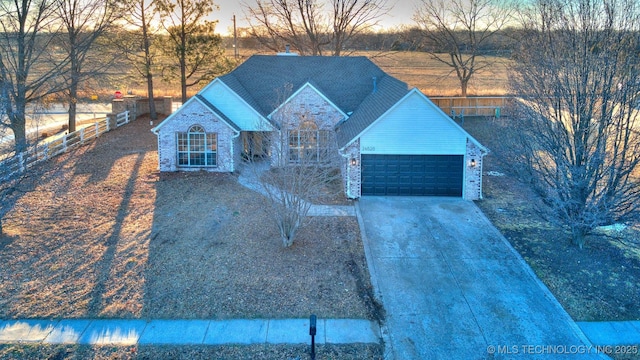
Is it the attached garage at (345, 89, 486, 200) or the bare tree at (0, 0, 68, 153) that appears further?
the bare tree at (0, 0, 68, 153)

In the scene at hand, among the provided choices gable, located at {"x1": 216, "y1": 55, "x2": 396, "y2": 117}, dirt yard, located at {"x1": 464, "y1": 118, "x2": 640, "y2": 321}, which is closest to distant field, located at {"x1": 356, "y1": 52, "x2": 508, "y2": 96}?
gable, located at {"x1": 216, "y1": 55, "x2": 396, "y2": 117}

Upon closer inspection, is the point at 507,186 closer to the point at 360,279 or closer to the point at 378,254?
the point at 378,254

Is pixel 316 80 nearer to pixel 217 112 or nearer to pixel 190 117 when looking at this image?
pixel 217 112

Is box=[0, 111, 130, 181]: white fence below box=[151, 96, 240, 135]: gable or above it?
below

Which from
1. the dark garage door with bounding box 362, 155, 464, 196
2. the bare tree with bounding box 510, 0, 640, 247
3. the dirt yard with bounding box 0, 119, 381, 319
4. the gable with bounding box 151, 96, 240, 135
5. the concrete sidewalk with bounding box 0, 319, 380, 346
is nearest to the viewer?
the concrete sidewalk with bounding box 0, 319, 380, 346

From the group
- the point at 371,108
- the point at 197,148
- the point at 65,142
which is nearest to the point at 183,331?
the point at 197,148

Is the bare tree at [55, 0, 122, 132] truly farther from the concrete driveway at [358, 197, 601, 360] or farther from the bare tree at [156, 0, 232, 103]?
the concrete driveway at [358, 197, 601, 360]

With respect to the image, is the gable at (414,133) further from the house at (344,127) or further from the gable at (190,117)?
the gable at (190,117)

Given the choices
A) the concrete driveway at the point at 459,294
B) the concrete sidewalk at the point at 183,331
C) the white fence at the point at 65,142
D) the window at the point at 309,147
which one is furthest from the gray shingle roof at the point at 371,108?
the white fence at the point at 65,142
